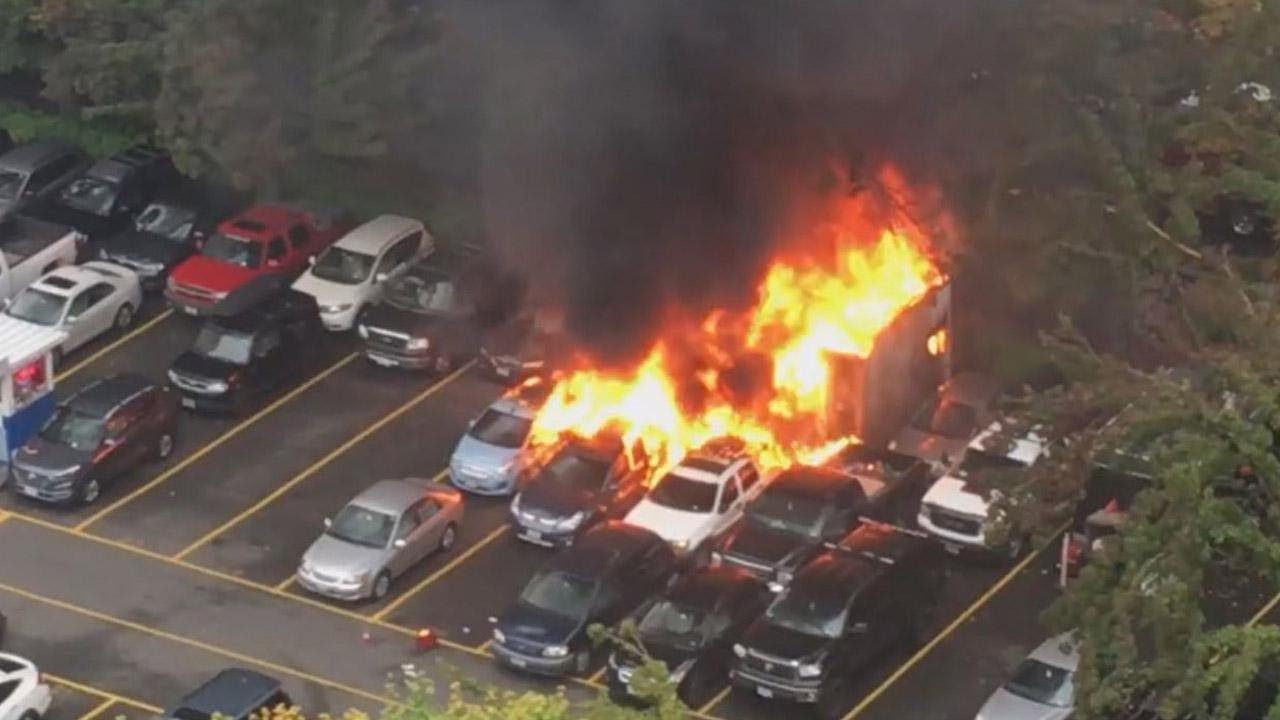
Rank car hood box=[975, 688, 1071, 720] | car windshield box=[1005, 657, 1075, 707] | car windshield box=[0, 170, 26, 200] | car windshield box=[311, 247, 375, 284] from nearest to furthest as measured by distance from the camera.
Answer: car hood box=[975, 688, 1071, 720] → car windshield box=[1005, 657, 1075, 707] → car windshield box=[311, 247, 375, 284] → car windshield box=[0, 170, 26, 200]

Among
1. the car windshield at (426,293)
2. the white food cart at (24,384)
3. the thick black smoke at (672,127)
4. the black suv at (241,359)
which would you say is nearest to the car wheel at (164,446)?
the black suv at (241,359)

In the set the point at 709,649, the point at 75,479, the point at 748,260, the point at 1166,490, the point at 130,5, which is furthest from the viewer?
the point at 130,5

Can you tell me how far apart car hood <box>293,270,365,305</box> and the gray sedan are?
5309mm

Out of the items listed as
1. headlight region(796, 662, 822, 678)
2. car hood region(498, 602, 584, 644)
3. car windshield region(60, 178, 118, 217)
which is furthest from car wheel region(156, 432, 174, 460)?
headlight region(796, 662, 822, 678)

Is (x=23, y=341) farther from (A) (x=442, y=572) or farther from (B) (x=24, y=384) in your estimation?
(A) (x=442, y=572)

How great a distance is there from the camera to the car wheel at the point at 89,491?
1185 inches

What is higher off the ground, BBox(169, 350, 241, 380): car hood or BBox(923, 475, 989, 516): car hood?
BBox(923, 475, 989, 516): car hood

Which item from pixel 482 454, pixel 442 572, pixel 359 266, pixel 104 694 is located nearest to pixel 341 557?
pixel 442 572

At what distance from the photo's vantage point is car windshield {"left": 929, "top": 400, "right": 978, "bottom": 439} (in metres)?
31.0

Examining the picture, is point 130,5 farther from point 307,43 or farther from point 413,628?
point 413,628

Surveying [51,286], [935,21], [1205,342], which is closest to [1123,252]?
[1205,342]

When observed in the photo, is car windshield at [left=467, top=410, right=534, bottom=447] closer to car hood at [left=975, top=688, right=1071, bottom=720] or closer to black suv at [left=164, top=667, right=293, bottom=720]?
black suv at [left=164, top=667, right=293, bottom=720]

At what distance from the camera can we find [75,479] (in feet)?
98.2

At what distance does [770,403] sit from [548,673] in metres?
5.65
